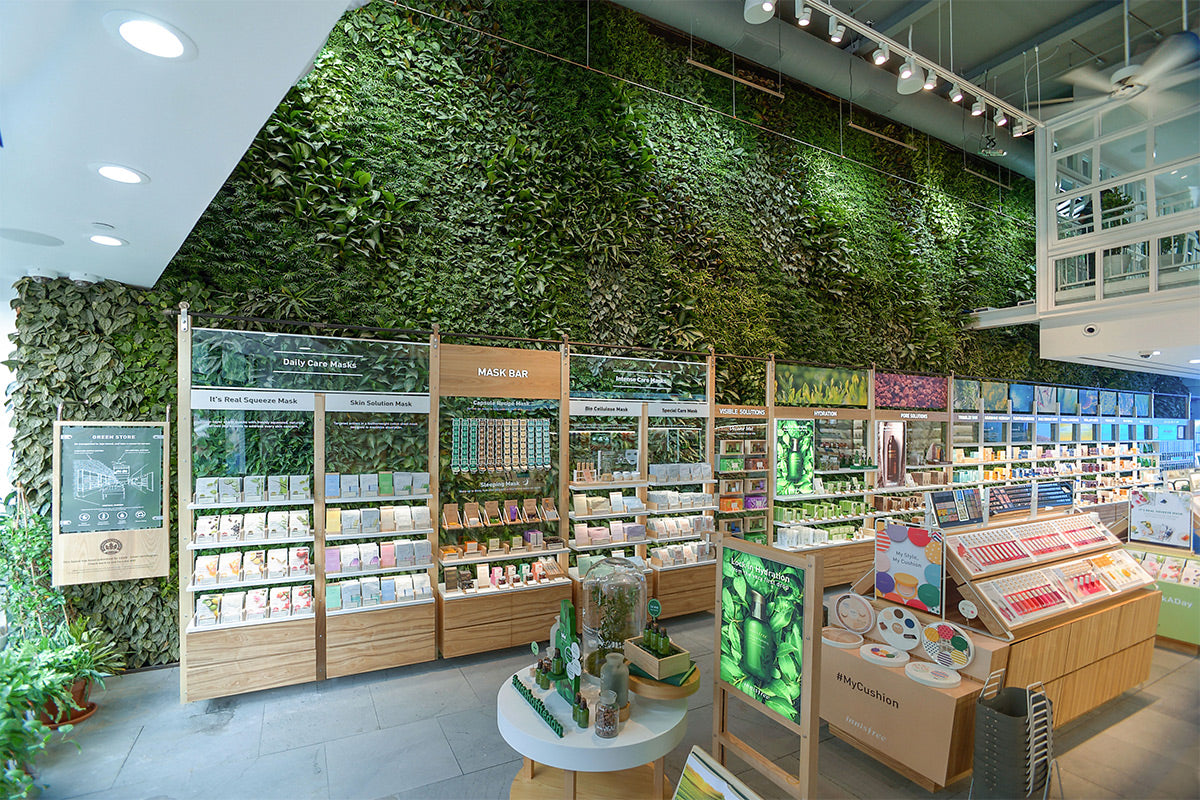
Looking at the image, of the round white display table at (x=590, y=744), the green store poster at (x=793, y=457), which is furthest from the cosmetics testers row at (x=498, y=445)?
the green store poster at (x=793, y=457)

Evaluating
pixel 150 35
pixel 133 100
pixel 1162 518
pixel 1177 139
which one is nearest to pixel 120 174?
pixel 133 100

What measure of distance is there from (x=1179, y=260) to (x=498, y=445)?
7.88 meters

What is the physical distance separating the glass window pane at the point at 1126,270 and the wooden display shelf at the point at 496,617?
299 inches

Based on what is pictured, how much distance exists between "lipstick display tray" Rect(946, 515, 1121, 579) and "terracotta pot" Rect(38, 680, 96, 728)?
5.65 metres

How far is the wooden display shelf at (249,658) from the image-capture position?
3877mm

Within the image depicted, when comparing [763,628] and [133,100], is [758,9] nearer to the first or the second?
[133,100]

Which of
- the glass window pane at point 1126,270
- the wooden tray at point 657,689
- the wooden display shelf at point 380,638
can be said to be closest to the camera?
the wooden tray at point 657,689

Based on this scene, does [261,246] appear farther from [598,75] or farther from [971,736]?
[971,736]

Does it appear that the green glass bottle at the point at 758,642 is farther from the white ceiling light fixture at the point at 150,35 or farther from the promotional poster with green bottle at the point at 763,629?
the white ceiling light fixture at the point at 150,35

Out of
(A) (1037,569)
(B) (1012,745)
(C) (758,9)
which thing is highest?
(C) (758,9)

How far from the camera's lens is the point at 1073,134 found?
7539 mm

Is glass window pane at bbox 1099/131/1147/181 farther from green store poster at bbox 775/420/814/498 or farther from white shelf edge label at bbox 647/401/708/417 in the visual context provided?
white shelf edge label at bbox 647/401/708/417

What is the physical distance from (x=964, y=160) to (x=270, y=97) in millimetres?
11120

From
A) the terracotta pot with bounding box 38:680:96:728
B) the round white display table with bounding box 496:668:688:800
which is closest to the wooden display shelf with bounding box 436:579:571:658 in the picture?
the round white display table with bounding box 496:668:688:800
